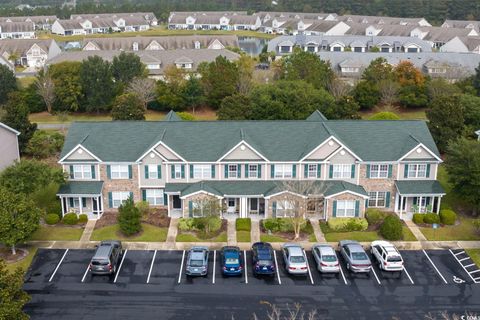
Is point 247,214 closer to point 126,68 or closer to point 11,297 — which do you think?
point 11,297

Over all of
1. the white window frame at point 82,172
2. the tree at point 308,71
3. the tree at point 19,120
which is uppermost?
the tree at point 308,71

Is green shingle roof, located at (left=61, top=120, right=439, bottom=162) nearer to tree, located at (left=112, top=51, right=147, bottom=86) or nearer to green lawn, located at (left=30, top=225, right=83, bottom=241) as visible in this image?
green lawn, located at (left=30, top=225, right=83, bottom=241)

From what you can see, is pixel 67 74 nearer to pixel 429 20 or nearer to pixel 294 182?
pixel 294 182

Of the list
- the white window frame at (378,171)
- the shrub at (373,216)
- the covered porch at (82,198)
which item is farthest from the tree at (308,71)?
the covered porch at (82,198)

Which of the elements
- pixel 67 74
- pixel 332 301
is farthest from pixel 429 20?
pixel 332 301

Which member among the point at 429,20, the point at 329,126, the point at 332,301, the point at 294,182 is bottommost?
the point at 332,301

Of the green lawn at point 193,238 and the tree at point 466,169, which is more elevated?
the tree at point 466,169

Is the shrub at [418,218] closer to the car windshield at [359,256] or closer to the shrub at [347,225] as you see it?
the shrub at [347,225]
